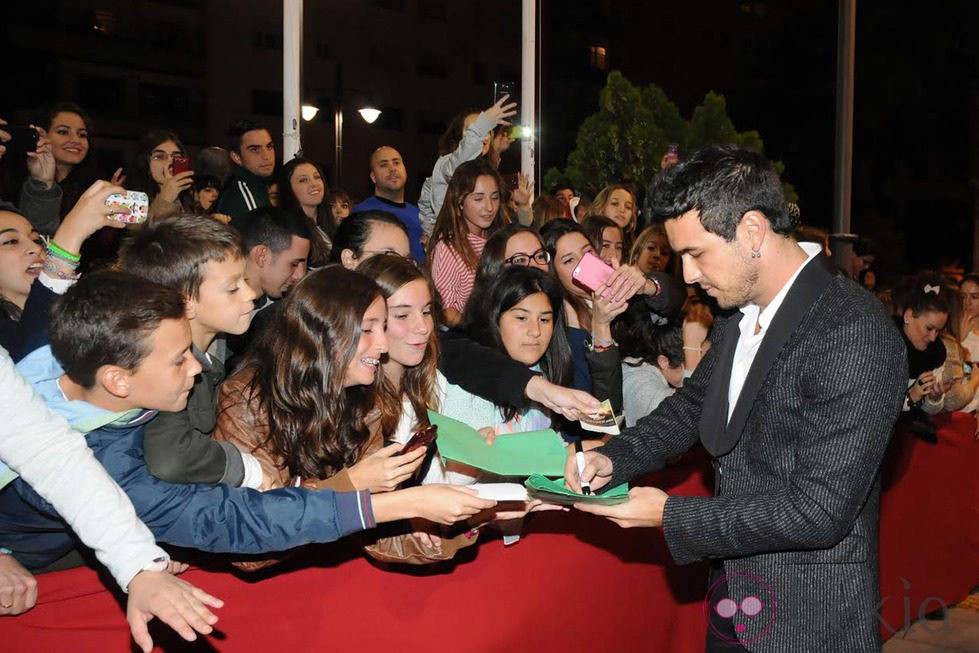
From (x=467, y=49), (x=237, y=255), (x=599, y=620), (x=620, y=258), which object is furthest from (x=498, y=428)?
(x=467, y=49)

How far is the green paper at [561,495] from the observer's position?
2.47 metres

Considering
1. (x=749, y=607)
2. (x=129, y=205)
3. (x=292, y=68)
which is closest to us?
(x=749, y=607)

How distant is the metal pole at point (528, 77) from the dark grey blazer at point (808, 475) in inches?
225

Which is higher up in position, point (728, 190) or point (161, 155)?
point (161, 155)

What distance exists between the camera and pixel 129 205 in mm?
3205

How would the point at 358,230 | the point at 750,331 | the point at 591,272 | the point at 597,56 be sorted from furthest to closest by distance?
the point at 597,56 → the point at 358,230 → the point at 591,272 → the point at 750,331

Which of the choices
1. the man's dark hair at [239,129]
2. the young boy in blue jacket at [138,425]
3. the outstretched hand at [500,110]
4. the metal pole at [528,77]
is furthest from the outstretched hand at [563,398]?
the metal pole at [528,77]

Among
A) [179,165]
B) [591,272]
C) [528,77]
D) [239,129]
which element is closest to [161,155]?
[179,165]

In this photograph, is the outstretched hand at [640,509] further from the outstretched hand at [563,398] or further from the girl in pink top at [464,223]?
the girl in pink top at [464,223]

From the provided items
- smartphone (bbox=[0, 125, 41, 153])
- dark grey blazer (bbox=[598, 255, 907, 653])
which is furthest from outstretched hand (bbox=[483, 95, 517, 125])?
dark grey blazer (bbox=[598, 255, 907, 653])

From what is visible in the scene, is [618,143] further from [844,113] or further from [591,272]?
[591,272]

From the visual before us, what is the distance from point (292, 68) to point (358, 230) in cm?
224

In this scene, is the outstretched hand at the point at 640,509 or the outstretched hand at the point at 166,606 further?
the outstretched hand at the point at 640,509

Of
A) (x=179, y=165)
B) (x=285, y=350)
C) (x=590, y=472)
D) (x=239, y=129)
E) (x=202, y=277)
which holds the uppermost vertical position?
(x=239, y=129)
